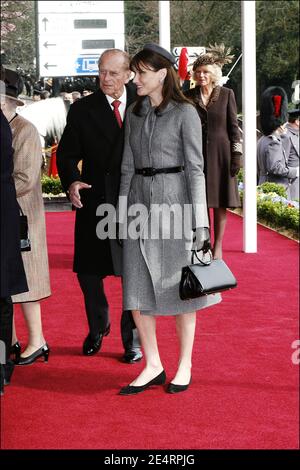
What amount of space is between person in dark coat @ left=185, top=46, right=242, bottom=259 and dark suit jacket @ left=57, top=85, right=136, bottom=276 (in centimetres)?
228

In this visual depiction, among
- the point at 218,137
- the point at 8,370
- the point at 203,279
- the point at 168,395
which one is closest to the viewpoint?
the point at 203,279

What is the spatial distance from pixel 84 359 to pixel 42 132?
924 centimetres

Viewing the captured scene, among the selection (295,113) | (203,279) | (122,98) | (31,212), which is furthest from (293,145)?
(203,279)

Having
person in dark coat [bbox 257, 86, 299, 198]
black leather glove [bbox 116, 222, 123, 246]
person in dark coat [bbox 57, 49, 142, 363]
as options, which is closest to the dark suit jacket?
person in dark coat [bbox 57, 49, 142, 363]

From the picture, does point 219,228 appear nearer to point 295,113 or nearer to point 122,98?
point 122,98

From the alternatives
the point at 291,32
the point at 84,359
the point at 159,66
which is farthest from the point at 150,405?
the point at 291,32

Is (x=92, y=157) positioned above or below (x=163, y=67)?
below

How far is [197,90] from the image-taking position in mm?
8703

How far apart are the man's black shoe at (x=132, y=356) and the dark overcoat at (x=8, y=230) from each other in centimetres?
133

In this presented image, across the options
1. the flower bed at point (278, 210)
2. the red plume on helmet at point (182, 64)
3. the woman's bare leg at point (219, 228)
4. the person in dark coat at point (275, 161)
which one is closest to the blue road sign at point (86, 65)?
the person in dark coat at point (275, 161)

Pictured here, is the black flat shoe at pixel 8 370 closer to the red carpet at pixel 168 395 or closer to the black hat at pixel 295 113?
the red carpet at pixel 168 395

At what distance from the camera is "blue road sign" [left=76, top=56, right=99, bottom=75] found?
754 inches

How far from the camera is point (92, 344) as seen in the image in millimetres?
6625

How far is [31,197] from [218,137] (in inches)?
128
